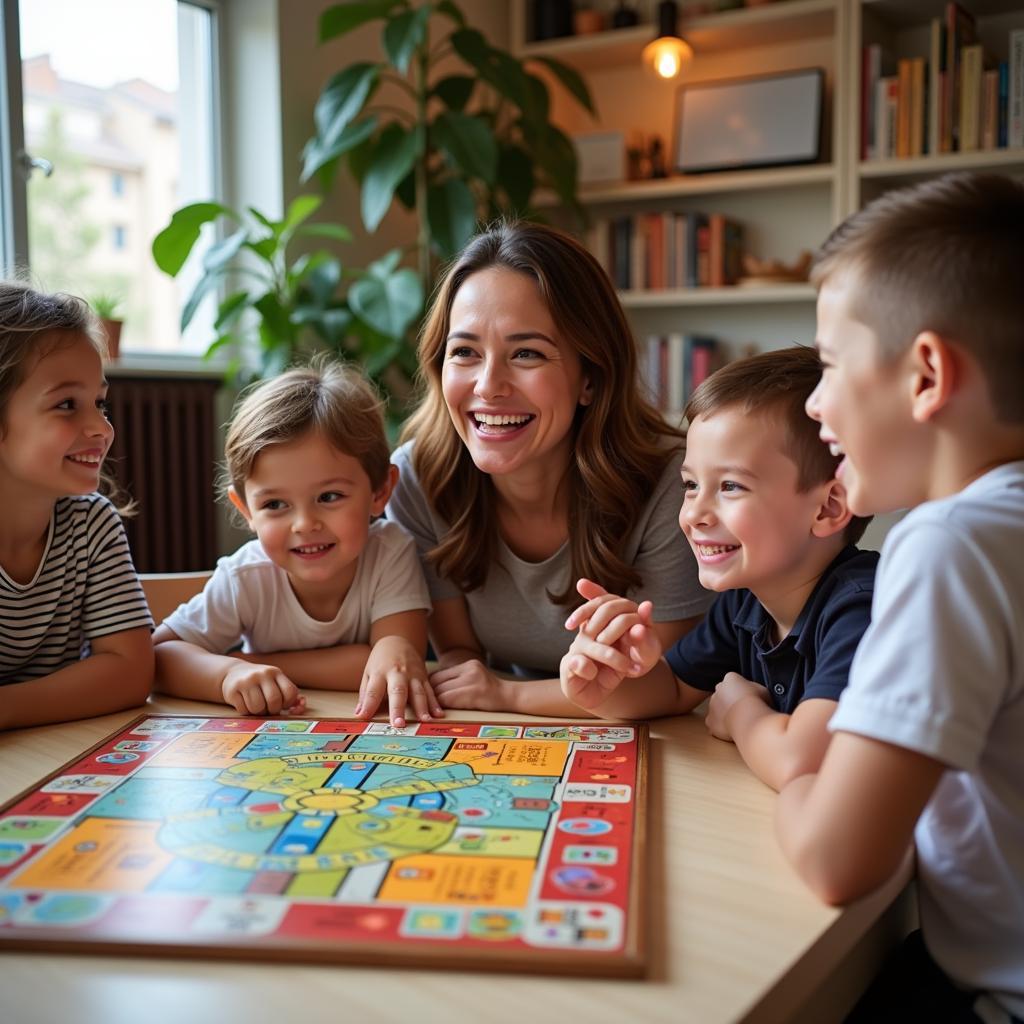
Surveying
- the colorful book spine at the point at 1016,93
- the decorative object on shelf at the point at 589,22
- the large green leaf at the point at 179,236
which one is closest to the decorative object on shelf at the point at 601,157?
the decorative object on shelf at the point at 589,22

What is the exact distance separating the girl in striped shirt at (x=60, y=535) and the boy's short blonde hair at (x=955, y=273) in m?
0.90

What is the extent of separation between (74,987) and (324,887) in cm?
16

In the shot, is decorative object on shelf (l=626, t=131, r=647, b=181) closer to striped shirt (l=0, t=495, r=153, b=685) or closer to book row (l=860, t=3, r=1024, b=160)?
book row (l=860, t=3, r=1024, b=160)

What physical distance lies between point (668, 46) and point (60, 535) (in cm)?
292

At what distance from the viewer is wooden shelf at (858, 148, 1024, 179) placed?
3254 millimetres

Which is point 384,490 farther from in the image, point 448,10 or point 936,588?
point 448,10

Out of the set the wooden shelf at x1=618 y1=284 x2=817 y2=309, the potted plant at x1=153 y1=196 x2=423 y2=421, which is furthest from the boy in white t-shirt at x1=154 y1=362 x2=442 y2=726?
the wooden shelf at x1=618 y1=284 x2=817 y2=309

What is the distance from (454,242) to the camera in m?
3.13

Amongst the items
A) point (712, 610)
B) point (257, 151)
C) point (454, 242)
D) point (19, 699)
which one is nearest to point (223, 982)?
point (19, 699)

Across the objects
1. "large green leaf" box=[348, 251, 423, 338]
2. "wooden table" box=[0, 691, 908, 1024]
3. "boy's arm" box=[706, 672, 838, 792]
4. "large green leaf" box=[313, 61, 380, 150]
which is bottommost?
"wooden table" box=[0, 691, 908, 1024]

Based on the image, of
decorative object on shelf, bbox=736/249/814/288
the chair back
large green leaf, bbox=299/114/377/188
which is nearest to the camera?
the chair back

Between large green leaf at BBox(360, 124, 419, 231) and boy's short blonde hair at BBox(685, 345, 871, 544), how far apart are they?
2105 mm

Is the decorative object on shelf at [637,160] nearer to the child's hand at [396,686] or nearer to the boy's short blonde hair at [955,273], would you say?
the child's hand at [396,686]

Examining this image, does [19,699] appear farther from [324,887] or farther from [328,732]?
[324,887]
